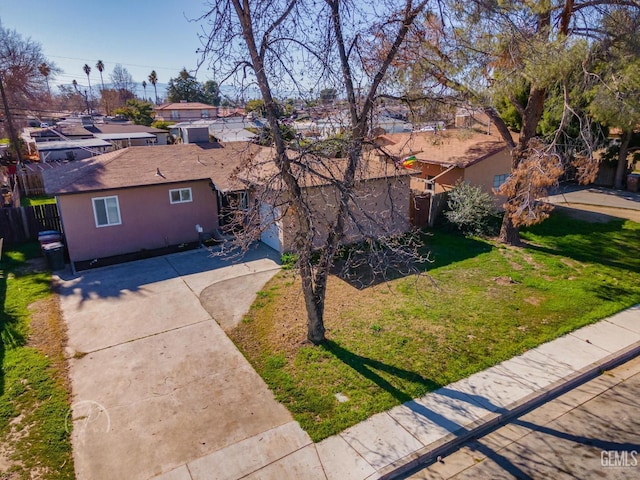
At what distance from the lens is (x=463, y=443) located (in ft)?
20.4

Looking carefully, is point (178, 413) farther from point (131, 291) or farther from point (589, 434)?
point (589, 434)

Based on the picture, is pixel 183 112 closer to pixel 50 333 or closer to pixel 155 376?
pixel 50 333

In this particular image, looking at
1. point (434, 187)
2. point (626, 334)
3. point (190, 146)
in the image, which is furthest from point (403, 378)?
point (190, 146)

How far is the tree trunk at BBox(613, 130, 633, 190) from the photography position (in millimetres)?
21031

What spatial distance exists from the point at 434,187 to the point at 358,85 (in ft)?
34.8

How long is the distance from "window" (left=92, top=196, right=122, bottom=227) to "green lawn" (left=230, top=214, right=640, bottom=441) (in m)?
5.95

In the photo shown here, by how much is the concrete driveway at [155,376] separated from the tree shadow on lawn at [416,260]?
2645 mm

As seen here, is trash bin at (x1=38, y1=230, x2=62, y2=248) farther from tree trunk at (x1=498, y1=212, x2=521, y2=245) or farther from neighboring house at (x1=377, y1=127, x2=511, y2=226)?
tree trunk at (x1=498, y1=212, x2=521, y2=245)

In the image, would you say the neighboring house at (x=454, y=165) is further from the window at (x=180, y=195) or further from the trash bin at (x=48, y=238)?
the trash bin at (x=48, y=238)

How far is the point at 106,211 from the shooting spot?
13.1 m

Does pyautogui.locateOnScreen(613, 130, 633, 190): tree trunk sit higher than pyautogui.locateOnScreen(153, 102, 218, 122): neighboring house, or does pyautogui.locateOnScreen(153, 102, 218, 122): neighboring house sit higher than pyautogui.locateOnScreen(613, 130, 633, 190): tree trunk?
pyautogui.locateOnScreen(153, 102, 218, 122): neighboring house

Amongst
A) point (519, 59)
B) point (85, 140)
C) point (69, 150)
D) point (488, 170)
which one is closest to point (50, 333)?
point (519, 59)

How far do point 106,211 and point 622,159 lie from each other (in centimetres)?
2445

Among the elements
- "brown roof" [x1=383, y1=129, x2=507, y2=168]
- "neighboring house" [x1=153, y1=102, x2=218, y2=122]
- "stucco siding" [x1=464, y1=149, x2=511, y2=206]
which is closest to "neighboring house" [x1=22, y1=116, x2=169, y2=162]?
"neighboring house" [x1=153, y1=102, x2=218, y2=122]
